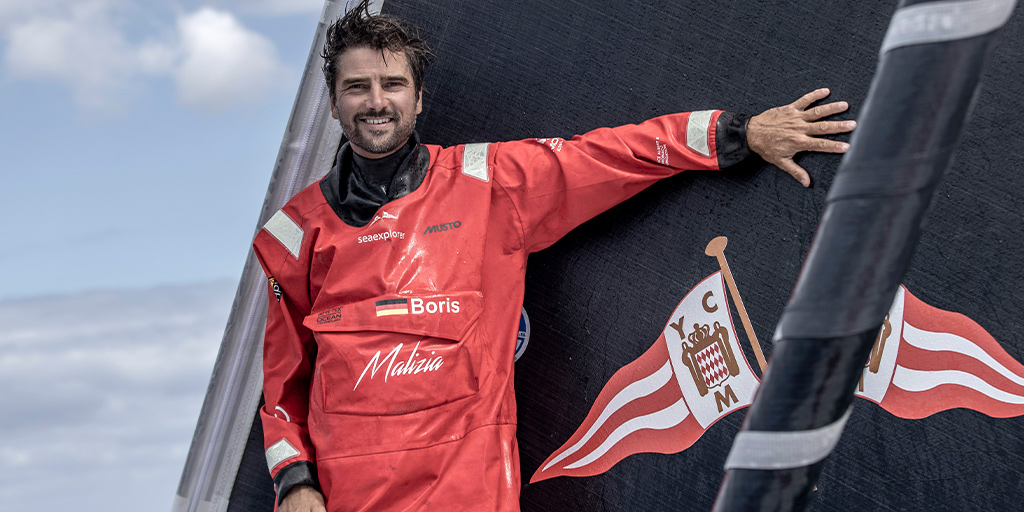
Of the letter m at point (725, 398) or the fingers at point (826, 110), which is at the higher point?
the fingers at point (826, 110)

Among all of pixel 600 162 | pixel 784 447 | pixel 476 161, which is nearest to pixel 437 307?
pixel 476 161

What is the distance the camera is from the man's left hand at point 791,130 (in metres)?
1.35

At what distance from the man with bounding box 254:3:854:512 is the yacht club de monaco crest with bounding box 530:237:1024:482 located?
0.22 meters

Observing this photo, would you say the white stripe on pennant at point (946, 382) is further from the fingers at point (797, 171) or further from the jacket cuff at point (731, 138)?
the jacket cuff at point (731, 138)

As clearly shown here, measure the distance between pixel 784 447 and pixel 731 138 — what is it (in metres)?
0.87

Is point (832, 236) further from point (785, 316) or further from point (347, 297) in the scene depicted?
point (347, 297)

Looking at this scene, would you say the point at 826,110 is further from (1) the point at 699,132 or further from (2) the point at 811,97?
(1) the point at 699,132

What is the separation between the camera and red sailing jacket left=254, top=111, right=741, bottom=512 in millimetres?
1404

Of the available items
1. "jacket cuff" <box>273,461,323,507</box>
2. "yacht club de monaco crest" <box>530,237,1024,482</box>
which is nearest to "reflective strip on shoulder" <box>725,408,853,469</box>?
"yacht club de monaco crest" <box>530,237,1024,482</box>

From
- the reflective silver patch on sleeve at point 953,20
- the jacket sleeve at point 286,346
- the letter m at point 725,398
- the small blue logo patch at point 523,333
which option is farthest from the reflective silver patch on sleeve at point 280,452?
the reflective silver patch on sleeve at point 953,20

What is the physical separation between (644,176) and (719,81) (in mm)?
261

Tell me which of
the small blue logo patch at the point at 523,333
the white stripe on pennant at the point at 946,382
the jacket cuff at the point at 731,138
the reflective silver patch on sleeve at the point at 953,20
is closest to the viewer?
the reflective silver patch on sleeve at the point at 953,20

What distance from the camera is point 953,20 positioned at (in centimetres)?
58

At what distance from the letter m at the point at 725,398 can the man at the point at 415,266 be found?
416 millimetres
